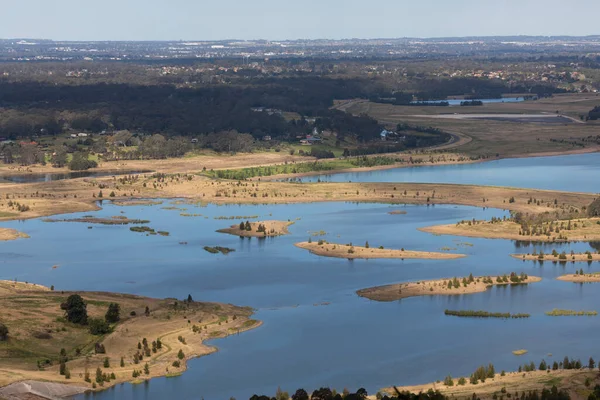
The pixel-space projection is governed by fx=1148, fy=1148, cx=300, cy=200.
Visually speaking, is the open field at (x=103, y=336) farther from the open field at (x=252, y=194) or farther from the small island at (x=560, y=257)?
the open field at (x=252, y=194)

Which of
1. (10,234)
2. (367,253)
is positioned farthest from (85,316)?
(10,234)

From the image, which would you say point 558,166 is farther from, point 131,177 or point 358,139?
point 131,177

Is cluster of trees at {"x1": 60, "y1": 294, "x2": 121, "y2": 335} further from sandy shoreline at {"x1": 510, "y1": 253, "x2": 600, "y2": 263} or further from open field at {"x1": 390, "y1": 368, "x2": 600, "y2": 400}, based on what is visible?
sandy shoreline at {"x1": 510, "y1": 253, "x2": 600, "y2": 263}

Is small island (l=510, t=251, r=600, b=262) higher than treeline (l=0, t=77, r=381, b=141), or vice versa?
small island (l=510, t=251, r=600, b=262)

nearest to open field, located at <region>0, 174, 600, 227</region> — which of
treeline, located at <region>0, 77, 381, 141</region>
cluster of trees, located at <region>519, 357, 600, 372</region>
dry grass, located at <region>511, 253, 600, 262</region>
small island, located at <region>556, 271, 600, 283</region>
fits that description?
dry grass, located at <region>511, 253, 600, 262</region>

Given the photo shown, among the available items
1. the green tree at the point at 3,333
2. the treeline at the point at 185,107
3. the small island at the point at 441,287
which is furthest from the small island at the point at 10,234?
the treeline at the point at 185,107

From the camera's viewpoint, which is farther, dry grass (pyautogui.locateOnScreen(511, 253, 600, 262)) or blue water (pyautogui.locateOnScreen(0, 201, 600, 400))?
dry grass (pyautogui.locateOnScreen(511, 253, 600, 262))

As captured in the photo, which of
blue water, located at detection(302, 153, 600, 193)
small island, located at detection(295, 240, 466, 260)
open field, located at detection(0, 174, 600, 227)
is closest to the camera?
small island, located at detection(295, 240, 466, 260)
